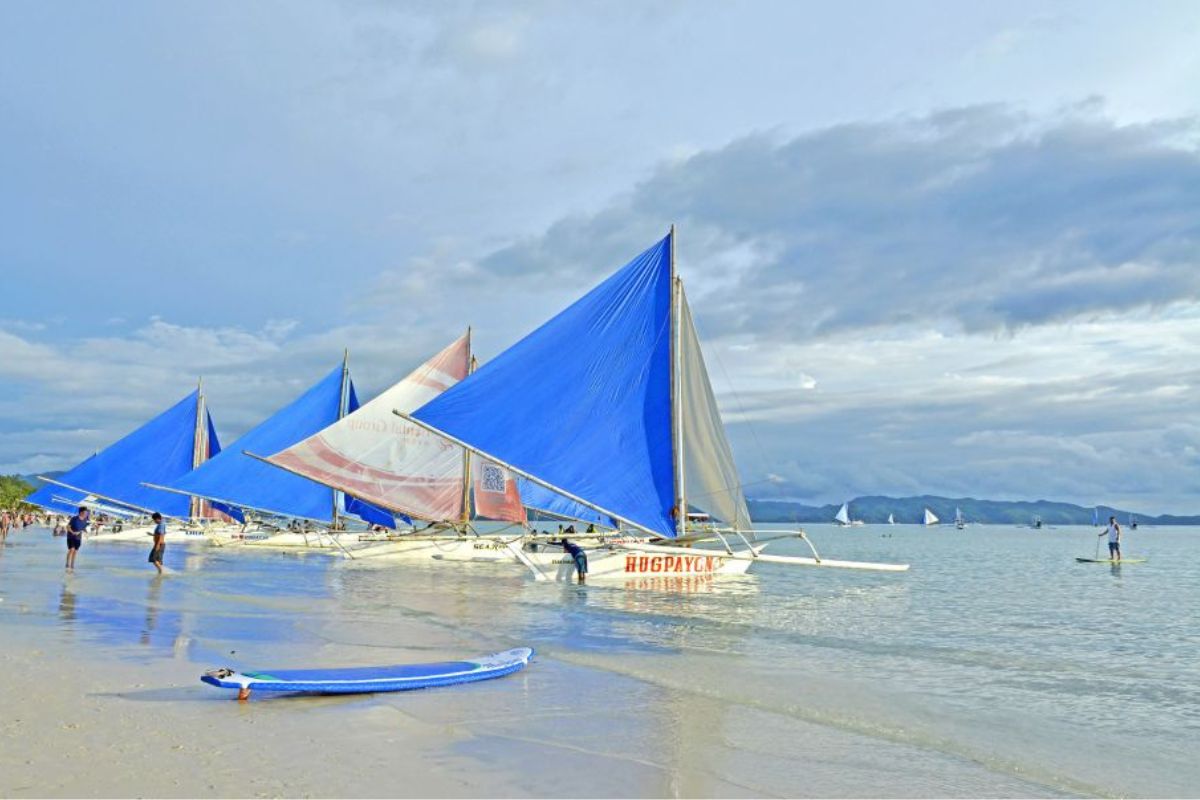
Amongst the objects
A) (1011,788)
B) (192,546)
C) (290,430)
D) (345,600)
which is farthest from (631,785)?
(192,546)

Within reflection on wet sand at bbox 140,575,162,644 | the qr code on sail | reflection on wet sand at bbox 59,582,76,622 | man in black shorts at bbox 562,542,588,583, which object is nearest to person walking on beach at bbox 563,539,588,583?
man in black shorts at bbox 562,542,588,583

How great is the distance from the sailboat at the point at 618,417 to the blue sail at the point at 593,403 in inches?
1.1

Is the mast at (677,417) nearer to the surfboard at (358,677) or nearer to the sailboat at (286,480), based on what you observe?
the surfboard at (358,677)

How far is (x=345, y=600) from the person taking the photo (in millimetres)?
22203

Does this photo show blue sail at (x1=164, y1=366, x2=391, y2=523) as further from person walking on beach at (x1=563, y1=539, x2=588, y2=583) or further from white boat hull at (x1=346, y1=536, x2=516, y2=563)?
person walking on beach at (x1=563, y1=539, x2=588, y2=583)

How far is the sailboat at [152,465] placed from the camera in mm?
56156

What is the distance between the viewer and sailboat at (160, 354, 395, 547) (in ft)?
146

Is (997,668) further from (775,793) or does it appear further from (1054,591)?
(1054,591)

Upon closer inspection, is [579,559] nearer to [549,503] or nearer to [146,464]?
[549,503]

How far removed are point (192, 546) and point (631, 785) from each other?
1974 inches

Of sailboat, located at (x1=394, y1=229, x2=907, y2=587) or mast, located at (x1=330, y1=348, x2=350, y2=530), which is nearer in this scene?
sailboat, located at (x1=394, y1=229, x2=907, y2=587)

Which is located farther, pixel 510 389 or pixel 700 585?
pixel 700 585

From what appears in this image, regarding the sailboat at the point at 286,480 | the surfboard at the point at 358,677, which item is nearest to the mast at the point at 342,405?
the sailboat at the point at 286,480

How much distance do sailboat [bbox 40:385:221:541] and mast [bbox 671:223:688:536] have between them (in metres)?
42.8
